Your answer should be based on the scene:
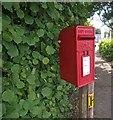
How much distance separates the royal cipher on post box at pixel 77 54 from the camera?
6.33ft

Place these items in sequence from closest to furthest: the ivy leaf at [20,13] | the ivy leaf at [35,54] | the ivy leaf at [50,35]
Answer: the ivy leaf at [20,13]
the ivy leaf at [35,54]
the ivy leaf at [50,35]

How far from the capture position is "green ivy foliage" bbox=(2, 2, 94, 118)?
169 centimetres

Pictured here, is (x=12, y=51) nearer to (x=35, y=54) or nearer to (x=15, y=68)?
(x=15, y=68)

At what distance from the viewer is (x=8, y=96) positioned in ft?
5.44

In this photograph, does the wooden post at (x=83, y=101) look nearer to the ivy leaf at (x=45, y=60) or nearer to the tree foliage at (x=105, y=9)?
the ivy leaf at (x=45, y=60)

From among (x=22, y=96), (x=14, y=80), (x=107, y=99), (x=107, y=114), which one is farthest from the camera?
(x=107, y=99)

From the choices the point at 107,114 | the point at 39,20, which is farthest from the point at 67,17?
the point at 107,114

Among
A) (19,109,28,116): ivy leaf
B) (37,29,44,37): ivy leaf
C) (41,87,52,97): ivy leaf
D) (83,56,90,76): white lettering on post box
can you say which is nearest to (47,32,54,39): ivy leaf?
(37,29,44,37): ivy leaf

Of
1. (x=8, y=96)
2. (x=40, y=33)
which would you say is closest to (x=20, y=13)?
(x=40, y=33)

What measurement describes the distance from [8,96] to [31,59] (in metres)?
0.45

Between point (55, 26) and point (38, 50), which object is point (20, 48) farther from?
point (55, 26)

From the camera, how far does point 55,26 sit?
88.3 inches

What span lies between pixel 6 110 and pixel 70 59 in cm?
71

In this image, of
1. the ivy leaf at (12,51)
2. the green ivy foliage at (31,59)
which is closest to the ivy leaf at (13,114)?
the green ivy foliage at (31,59)
